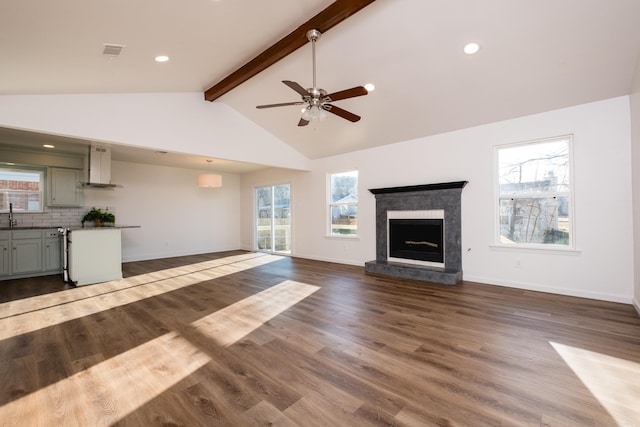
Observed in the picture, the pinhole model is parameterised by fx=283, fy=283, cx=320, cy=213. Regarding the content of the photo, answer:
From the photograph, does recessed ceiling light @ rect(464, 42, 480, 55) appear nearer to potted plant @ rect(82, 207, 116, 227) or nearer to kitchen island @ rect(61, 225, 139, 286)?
kitchen island @ rect(61, 225, 139, 286)

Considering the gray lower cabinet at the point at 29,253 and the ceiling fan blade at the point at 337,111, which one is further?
the gray lower cabinet at the point at 29,253

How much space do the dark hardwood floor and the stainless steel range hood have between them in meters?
2.22

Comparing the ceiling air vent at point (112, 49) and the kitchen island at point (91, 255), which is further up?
the ceiling air vent at point (112, 49)

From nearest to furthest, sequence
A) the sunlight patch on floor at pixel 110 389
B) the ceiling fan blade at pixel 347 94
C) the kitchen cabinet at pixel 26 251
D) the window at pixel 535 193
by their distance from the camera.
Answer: the sunlight patch on floor at pixel 110 389 < the ceiling fan blade at pixel 347 94 < the window at pixel 535 193 < the kitchen cabinet at pixel 26 251

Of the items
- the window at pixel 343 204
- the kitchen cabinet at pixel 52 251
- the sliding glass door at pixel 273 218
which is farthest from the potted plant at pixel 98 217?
the window at pixel 343 204

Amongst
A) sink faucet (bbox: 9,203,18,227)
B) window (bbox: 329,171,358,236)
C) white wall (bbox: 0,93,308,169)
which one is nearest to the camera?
white wall (bbox: 0,93,308,169)

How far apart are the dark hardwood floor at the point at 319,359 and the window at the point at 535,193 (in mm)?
895

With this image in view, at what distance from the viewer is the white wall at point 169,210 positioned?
715 cm

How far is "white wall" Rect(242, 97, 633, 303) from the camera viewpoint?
361 centimetres

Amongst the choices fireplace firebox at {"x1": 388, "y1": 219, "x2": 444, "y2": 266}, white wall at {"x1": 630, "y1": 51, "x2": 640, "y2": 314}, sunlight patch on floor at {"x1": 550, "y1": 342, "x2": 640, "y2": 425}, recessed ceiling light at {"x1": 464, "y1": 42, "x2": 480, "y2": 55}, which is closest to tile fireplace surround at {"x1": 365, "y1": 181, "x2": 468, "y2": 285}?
fireplace firebox at {"x1": 388, "y1": 219, "x2": 444, "y2": 266}

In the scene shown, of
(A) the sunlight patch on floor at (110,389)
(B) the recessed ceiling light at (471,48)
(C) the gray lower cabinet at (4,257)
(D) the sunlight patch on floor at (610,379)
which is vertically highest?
(B) the recessed ceiling light at (471,48)

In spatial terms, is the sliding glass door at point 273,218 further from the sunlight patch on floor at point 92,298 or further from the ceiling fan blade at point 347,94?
the ceiling fan blade at point 347,94

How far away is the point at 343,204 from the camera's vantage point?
6707 mm

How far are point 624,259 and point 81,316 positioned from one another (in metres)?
6.69
